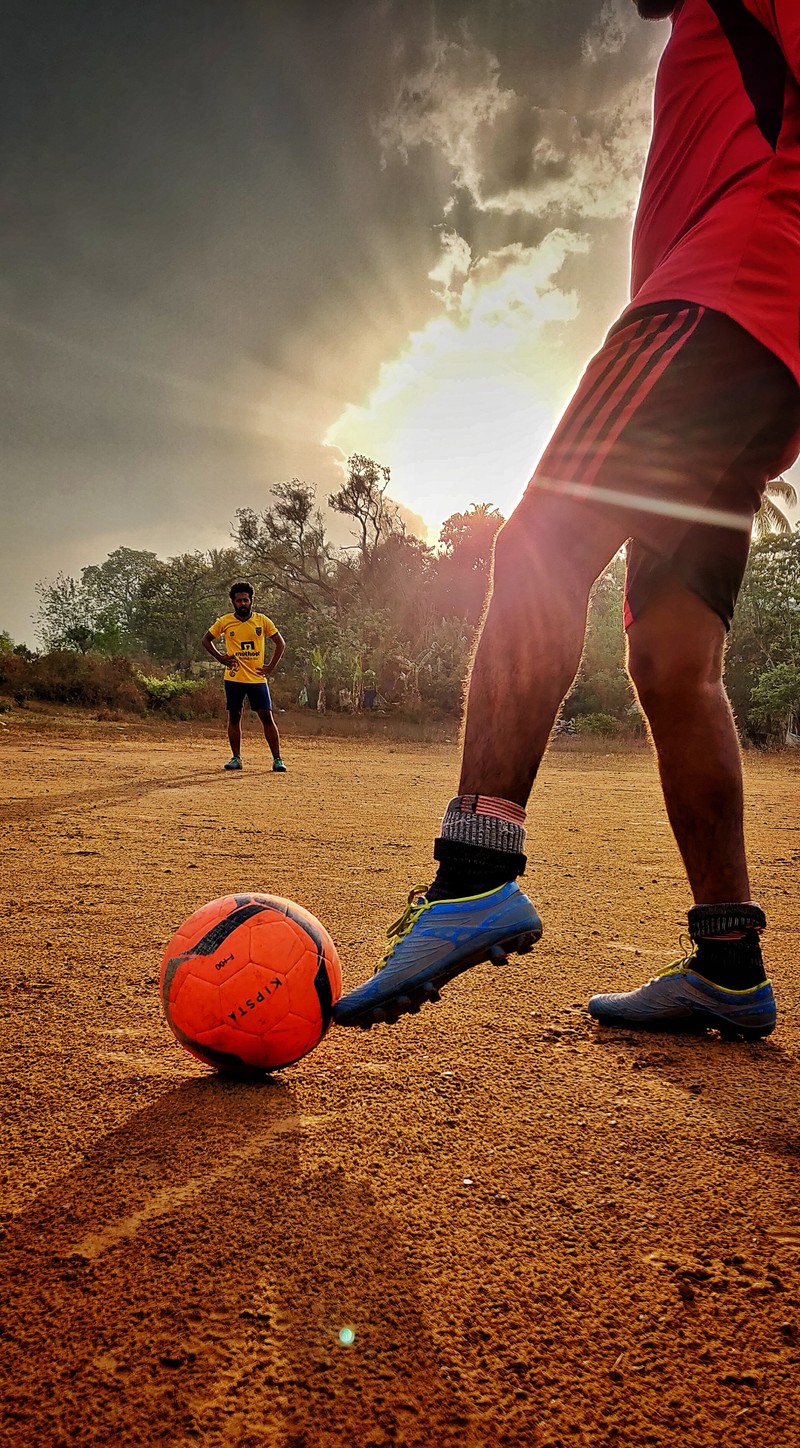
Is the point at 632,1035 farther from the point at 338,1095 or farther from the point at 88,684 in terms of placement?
the point at 88,684

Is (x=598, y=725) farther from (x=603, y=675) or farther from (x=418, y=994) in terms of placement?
(x=418, y=994)

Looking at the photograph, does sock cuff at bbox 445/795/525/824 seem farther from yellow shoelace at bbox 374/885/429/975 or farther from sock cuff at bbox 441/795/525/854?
yellow shoelace at bbox 374/885/429/975

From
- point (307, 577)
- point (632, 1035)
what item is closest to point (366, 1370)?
point (632, 1035)

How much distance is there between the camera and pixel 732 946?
1816 millimetres

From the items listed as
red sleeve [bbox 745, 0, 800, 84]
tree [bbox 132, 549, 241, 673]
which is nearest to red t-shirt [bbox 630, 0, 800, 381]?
red sleeve [bbox 745, 0, 800, 84]

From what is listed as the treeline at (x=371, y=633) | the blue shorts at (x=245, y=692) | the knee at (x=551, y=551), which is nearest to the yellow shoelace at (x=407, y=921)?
the knee at (x=551, y=551)

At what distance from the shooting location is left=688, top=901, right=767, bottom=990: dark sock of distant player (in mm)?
1812

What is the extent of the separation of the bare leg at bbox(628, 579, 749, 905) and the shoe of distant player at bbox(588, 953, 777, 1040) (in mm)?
213

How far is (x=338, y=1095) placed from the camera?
1.53 m

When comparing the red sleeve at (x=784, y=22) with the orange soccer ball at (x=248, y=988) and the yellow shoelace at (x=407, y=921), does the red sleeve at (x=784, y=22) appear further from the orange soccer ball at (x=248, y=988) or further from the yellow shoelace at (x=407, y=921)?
the orange soccer ball at (x=248, y=988)

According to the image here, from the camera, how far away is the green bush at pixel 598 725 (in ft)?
76.5

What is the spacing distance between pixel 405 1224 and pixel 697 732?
126cm

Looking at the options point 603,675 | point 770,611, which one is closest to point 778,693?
point 770,611

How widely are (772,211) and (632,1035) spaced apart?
186 cm
